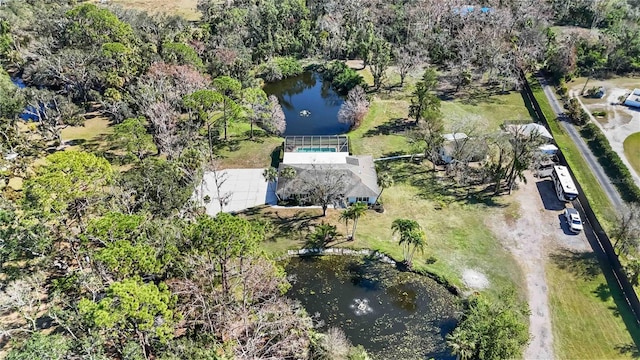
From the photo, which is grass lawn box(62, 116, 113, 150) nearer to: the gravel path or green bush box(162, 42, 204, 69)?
green bush box(162, 42, 204, 69)

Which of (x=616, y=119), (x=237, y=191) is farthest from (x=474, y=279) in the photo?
(x=616, y=119)

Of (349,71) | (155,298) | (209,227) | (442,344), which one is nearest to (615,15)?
(349,71)

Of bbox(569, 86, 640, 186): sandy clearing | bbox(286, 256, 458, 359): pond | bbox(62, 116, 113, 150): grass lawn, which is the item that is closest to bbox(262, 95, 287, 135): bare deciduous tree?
bbox(62, 116, 113, 150): grass lawn

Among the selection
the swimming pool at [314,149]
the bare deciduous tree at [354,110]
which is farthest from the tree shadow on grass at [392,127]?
the swimming pool at [314,149]

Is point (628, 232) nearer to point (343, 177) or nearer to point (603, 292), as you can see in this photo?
point (603, 292)

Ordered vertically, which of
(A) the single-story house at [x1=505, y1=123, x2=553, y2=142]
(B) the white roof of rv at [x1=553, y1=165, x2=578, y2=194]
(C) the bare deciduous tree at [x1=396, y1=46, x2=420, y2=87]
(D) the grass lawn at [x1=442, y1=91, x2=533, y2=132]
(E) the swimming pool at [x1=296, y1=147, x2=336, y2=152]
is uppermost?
(C) the bare deciduous tree at [x1=396, y1=46, x2=420, y2=87]

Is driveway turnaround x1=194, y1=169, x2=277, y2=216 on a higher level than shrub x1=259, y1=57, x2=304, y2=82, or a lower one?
lower

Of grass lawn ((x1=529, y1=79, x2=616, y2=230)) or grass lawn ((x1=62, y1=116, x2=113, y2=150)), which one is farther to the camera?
grass lawn ((x1=62, y1=116, x2=113, y2=150))
